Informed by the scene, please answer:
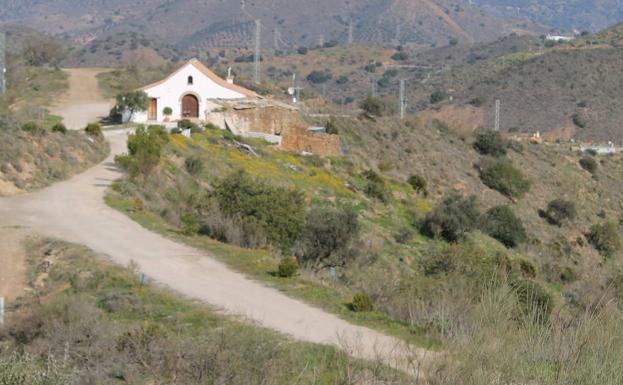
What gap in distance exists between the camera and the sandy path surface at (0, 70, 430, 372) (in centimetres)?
1072

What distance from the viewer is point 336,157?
41500 millimetres

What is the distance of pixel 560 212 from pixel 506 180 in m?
3.41

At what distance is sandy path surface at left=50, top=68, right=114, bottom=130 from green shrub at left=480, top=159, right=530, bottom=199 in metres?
18.8

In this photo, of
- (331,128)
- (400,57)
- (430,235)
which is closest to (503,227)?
(430,235)

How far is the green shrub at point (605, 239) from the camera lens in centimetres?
3953

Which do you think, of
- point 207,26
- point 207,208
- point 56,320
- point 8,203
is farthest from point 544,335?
point 207,26

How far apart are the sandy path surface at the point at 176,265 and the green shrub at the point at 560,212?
23.5 m

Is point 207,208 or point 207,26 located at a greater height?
point 207,26

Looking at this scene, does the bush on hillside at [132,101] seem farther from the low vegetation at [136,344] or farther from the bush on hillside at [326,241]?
the low vegetation at [136,344]

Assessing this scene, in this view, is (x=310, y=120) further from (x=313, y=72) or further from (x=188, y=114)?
(x=313, y=72)

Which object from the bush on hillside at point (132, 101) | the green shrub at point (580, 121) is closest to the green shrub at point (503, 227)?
the bush on hillside at point (132, 101)

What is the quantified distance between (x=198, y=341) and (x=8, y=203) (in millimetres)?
14417

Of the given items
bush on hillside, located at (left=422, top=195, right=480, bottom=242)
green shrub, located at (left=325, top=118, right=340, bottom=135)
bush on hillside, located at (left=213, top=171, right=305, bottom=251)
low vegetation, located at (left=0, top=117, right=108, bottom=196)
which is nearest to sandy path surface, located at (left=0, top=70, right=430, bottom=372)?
low vegetation, located at (left=0, top=117, right=108, bottom=196)

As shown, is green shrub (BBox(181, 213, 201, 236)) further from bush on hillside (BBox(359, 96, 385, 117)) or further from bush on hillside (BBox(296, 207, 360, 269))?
bush on hillside (BBox(359, 96, 385, 117))
